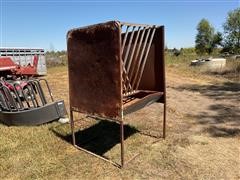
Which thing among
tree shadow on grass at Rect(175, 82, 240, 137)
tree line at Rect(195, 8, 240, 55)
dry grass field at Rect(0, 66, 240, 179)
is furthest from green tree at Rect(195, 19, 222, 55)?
dry grass field at Rect(0, 66, 240, 179)

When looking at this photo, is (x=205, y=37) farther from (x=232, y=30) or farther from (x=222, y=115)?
(x=222, y=115)

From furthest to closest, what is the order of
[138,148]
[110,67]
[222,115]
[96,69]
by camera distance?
[222,115] < [138,148] < [96,69] < [110,67]

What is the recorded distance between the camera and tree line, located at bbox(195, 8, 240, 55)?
158 ft

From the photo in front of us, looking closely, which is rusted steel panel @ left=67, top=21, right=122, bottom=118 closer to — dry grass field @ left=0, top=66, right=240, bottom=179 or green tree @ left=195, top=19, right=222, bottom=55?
dry grass field @ left=0, top=66, right=240, bottom=179

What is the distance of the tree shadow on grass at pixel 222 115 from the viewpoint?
5059 mm

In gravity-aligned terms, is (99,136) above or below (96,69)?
below

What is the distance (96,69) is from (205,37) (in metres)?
67.8

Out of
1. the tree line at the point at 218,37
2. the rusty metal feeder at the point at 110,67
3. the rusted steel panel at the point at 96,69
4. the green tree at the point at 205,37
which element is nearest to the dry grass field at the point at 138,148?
the rusty metal feeder at the point at 110,67

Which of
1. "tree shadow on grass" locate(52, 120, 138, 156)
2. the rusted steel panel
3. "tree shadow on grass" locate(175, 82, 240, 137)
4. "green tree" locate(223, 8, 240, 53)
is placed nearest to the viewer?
the rusted steel panel

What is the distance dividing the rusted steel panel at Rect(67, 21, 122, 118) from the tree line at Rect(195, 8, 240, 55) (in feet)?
140

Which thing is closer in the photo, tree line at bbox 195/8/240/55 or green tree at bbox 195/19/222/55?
tree line at bbox 195/8/240/55

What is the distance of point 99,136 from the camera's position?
16.1 ft

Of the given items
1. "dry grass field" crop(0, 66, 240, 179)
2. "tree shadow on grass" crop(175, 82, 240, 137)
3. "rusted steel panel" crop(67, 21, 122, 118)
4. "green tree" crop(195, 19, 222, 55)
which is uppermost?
"green tree" crop(195, 19, 222, 55)

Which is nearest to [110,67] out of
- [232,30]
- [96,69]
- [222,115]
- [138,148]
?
[96,69]
